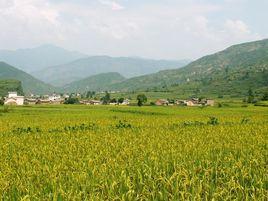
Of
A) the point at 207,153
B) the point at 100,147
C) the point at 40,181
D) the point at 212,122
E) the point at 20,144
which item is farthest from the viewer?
the point at 212,122

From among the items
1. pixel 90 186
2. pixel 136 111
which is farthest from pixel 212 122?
pixel 136 111

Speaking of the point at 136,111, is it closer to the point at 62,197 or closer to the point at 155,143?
the point at 155,143

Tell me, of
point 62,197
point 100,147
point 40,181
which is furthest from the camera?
point 100,147

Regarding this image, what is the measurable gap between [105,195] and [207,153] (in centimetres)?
638

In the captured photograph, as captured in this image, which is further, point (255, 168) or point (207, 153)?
point (207, 153)

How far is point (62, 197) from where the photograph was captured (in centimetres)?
923

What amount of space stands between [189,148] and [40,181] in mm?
7441

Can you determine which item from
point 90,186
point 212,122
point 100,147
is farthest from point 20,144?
point 212,122

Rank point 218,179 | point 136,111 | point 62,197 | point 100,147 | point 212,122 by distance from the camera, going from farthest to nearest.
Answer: point 136,111, point 212,122, point 100,147, point 218,179, point 62,197

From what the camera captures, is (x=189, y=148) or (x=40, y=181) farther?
(x=189, y=148)

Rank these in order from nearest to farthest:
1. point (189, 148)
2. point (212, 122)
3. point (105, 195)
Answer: point (105, 195) → point (189, 148) → point (212, 122)

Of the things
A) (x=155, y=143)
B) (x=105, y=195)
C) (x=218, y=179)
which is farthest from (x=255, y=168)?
(x=155, y=143)

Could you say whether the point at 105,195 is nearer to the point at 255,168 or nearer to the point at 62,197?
the point at 62,197

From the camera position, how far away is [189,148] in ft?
57.4
